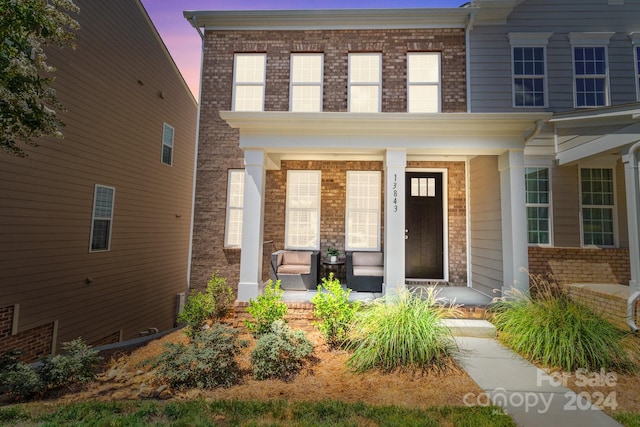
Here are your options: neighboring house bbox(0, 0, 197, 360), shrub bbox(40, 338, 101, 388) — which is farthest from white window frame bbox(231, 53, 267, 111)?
shrub bbox(40, 338, 101, 388)

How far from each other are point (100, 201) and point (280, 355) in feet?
22.6

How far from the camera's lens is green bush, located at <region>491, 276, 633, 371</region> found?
12.8 feet

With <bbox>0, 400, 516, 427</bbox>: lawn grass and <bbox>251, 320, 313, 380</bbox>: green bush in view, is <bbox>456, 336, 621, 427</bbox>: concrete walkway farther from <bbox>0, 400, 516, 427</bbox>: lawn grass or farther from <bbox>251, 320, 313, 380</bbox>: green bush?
<bbox>251, 320, 313, 380</bbox>: green bush

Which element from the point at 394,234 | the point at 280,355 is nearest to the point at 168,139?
the point at 394,234

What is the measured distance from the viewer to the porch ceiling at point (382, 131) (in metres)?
5.73

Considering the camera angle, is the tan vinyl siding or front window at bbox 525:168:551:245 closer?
the tan vinyl siding

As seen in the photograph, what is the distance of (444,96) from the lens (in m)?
7.84

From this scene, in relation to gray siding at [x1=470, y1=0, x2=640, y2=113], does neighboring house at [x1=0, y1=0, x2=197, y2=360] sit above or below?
below

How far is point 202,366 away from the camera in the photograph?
11.6 feet

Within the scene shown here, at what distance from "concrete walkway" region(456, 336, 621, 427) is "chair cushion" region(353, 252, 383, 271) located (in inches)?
121

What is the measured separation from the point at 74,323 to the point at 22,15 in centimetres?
632

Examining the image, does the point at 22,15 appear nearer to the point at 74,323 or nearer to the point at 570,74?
the point at 74,323

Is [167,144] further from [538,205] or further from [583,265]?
[583,265]

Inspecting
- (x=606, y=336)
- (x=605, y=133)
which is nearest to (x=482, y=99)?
(x=605, y=133)
